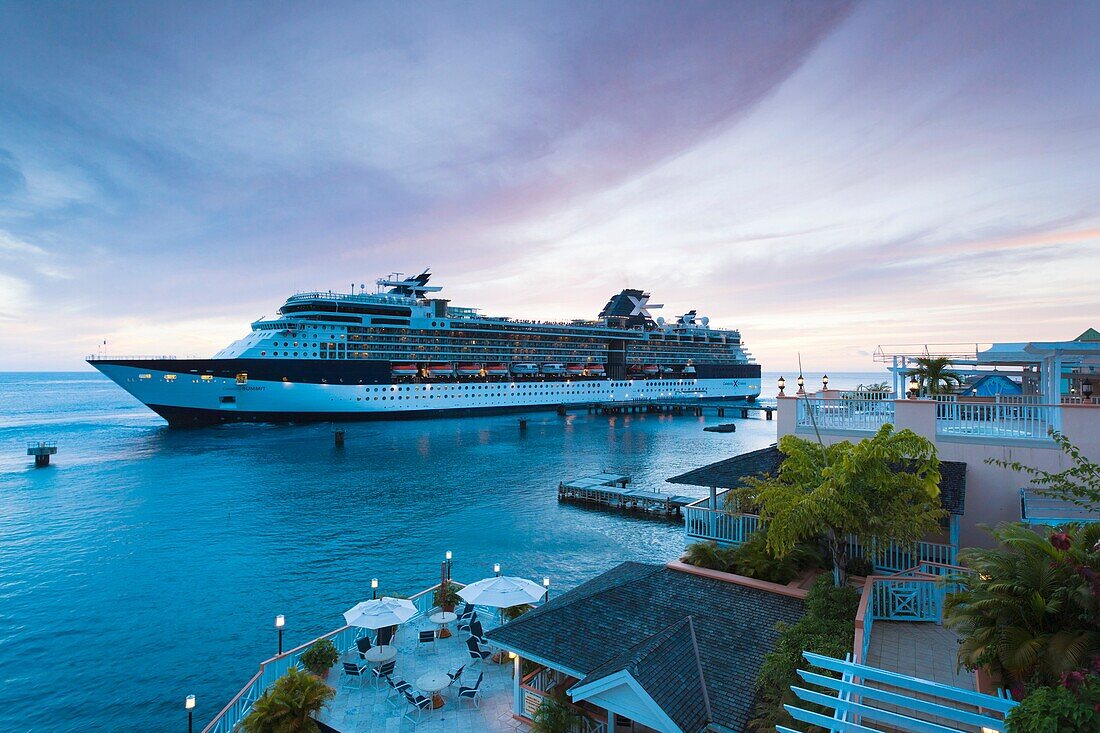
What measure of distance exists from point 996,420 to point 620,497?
2357 cm

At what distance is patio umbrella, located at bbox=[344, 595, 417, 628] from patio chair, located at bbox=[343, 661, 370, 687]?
836 millimetres

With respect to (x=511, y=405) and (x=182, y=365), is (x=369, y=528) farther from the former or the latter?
(x=511, y=405)

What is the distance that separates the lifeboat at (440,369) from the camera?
257ft

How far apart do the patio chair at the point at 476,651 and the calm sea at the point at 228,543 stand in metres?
6.53

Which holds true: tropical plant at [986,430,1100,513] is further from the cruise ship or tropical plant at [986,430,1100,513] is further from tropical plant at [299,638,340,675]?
the cruise ship

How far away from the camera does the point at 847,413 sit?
1311 cm

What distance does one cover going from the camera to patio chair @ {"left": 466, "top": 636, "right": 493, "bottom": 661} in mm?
13117

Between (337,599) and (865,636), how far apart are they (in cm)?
1725

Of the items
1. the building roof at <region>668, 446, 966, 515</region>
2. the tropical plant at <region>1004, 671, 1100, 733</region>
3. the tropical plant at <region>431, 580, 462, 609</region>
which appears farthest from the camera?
the tropical plant at <region>431, 580, 462, 609</region>

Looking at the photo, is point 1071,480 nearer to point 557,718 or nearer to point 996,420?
point 996,420

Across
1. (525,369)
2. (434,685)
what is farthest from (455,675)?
(525,369)

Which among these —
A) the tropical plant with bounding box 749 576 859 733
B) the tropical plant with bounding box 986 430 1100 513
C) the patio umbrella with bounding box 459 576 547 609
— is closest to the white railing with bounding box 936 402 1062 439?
the tropical plant with bounding box 986 430 1100 513

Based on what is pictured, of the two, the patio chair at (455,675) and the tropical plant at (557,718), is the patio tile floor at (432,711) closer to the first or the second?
the patio chair at (455,675)

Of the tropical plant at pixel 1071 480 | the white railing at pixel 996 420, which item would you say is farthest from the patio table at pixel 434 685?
the white railing at pixel 996 420
